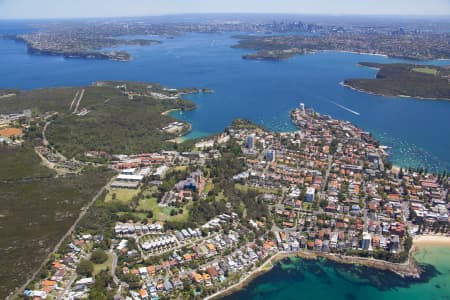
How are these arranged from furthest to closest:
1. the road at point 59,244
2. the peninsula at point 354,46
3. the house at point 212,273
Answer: the peninsula at point 354,46, the house at point 212,273, the road at point 59,244

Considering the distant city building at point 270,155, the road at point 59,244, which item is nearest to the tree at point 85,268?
the road at point 59,244

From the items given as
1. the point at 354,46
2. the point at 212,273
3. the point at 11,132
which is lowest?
the point at 212,273

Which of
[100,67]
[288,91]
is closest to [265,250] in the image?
[288,91]

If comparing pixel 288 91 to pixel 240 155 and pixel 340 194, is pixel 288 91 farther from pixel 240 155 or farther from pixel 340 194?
pixel 340 194

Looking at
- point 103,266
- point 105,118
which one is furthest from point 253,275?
point 105,118

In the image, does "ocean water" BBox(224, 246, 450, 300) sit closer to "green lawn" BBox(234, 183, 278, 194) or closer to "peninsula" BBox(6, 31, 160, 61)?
"green lawn" BBox(234, 183, 278, 194)

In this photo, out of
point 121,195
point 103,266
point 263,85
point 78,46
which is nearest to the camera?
point 103,266

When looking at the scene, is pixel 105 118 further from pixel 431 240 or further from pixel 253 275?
pixel 431 240

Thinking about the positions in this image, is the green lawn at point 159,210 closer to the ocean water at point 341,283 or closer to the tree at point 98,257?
the tree at point 98,257
